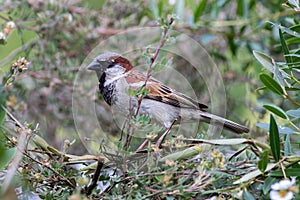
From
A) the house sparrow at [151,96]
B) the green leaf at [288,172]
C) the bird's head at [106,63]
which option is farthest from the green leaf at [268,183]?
the bird's head at [106,63]

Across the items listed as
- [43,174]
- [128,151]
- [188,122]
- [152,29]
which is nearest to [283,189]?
[128,151]

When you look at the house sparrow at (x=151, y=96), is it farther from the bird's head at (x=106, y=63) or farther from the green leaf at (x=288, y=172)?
the green leaf at (x=288, y=172)

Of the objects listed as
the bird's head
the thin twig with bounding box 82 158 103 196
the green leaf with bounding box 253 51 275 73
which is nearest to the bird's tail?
the bird's head

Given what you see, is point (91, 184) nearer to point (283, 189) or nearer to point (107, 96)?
point (283, 189)

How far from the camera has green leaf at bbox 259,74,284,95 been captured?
1.07m

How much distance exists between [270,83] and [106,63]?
0.78 m

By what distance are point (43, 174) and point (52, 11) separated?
1237 mm

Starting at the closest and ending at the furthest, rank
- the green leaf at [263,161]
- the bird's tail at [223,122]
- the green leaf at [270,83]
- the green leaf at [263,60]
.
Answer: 1. the green leaf at [263,161]
2. the green leaf at [270,83]
3. the green leaf at [263,60]
4. the bird's tail at [223,122]

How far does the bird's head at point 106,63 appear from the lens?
5.64 feet

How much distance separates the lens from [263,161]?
0.97 metres

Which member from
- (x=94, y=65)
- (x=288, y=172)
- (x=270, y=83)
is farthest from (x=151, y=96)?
(x=288, y=172)

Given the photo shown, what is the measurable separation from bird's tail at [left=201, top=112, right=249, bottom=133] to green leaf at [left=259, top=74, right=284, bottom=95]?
1.62ft

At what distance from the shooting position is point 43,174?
1.08 meters

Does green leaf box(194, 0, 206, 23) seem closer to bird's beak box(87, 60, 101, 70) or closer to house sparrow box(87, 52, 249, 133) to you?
house sparrow box(87, 52, 249, 133)
